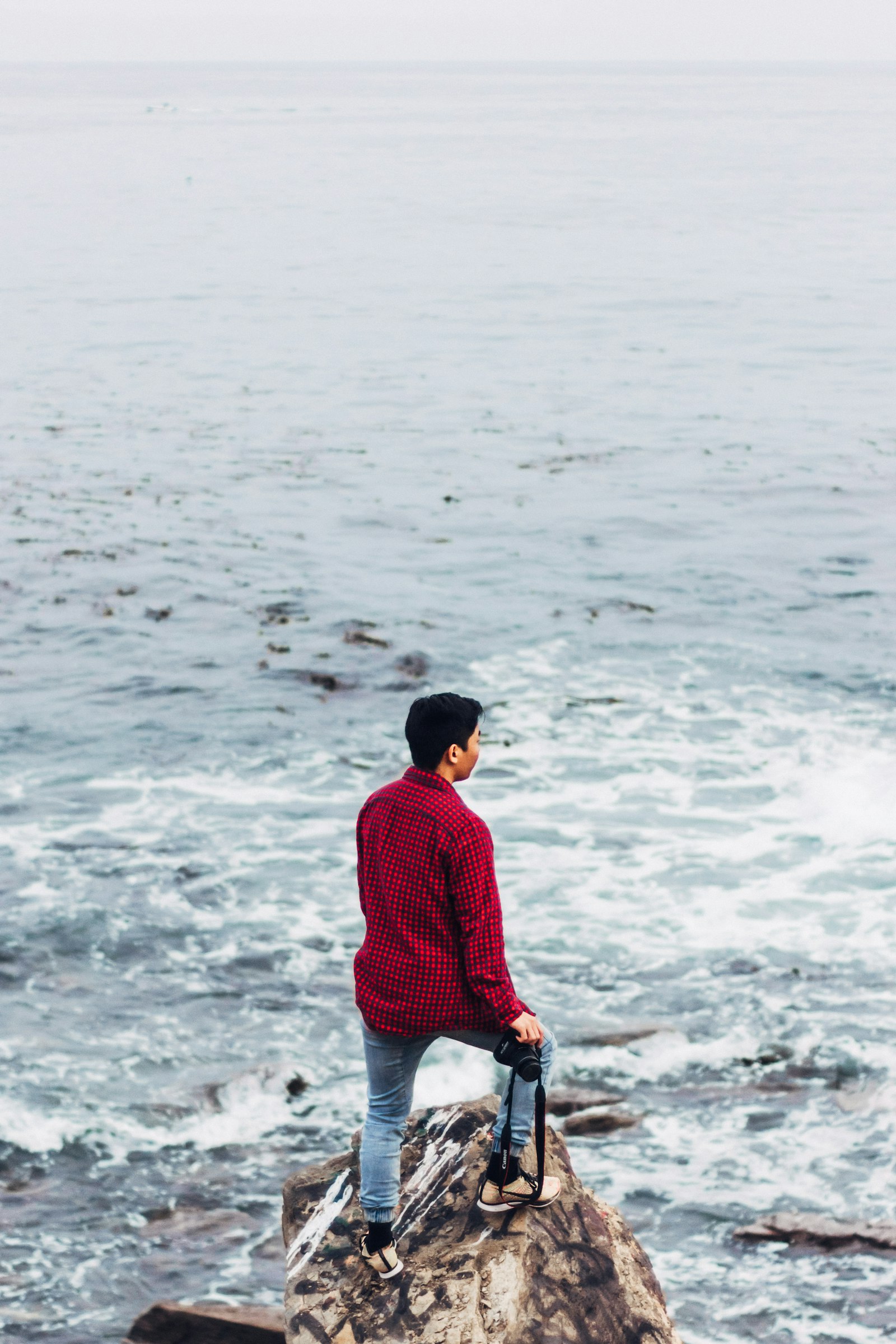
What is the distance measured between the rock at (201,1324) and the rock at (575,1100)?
271 centimetres

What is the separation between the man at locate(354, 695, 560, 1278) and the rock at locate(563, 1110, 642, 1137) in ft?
12.8

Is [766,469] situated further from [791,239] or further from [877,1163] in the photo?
[791,239]

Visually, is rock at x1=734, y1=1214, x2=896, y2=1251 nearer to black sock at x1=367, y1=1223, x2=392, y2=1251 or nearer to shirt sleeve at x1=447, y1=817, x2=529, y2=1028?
black sock at x1=367, y1=1223, x2=392, y2=1251

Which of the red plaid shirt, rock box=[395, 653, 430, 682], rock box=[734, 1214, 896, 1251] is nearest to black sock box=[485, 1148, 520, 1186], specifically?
the red plaid shirt

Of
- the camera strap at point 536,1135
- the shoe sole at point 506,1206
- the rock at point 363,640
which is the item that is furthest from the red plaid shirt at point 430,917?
the rock at point 363,640

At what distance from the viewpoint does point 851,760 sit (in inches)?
534

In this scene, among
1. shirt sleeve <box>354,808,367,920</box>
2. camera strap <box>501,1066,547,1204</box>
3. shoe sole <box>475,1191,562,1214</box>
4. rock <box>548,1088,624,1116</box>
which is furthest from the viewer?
rock <box>548,1088,624,1116</box>

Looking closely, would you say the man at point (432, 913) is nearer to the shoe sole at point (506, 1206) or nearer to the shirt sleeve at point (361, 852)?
the shirt sleeve at point (361, 852)

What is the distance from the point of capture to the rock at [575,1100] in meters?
8.95

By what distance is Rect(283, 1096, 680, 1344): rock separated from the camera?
17.0 ft

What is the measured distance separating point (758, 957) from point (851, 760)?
3548mm

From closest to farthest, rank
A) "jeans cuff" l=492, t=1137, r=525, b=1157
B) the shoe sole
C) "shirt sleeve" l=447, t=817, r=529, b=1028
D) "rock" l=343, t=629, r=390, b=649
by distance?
"shirt sleeve" l=447, t=817, r=529, b=1028 → "jeans cuff" l=492, t=1137, r=525, b=1157 → the shoe sole → "rock" l=343, t=629, r=390, b=649

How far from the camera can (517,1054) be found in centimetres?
492

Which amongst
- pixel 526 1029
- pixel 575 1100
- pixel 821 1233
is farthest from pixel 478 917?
pixel 575 1100
